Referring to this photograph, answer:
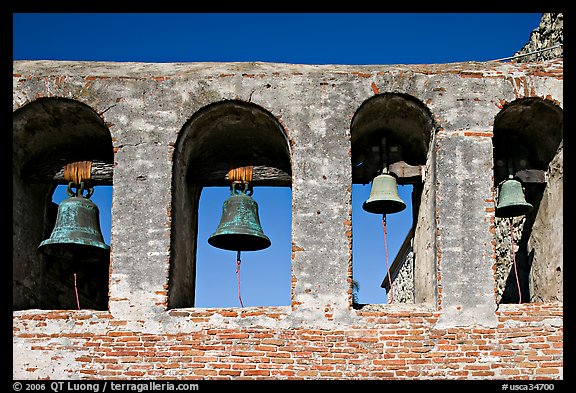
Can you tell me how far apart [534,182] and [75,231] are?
4.89 metres

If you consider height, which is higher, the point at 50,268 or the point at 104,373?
the point at 50,268

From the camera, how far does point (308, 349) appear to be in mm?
10547

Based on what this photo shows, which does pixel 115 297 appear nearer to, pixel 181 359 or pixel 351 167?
pixel 181 359

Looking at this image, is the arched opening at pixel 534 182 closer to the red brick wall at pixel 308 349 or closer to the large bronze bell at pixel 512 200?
the large bronze bell at pixel 512 200

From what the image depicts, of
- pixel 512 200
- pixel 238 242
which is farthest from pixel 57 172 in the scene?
pixel 512 200

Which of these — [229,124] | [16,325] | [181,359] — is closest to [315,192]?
[229,124]

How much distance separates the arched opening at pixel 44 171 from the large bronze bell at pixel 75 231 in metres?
0.38

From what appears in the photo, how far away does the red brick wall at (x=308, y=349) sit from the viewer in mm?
10461

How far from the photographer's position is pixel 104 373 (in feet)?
34.5

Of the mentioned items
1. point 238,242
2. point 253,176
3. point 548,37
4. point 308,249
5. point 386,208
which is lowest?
point 308,249

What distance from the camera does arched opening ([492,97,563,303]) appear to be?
11523 millimetres

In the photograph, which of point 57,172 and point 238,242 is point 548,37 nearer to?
point 238,242

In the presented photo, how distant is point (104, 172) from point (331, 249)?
267 cm
